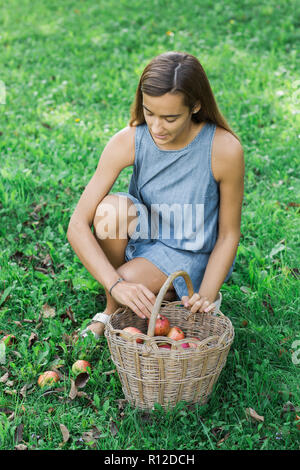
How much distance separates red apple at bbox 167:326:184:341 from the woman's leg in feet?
1.12

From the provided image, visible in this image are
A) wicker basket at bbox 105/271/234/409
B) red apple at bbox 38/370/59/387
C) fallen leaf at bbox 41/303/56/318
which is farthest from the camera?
fallen leaf at bbox 41/303/56/318

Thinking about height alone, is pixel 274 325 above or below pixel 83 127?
below

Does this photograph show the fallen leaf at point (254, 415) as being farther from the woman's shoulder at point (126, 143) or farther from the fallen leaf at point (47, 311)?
the woman's shoulder at point (126, 143)

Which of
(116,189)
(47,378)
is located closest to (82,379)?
(47,378)

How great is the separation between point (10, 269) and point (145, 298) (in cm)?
124

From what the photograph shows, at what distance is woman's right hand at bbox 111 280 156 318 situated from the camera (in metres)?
2.61

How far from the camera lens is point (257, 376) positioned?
272cm

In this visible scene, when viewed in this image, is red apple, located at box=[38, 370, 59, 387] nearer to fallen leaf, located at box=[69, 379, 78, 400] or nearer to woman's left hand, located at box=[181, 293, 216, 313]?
fallen leaf, located at box=[69, 379, 78, 400]

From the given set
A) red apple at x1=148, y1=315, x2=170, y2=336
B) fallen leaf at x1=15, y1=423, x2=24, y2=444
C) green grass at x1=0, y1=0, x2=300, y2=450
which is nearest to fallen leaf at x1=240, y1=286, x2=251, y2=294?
green grass at x1=0, y1=0, x2=300, y2=450

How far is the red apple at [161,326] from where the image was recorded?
271cm

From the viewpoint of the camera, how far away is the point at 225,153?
282cm
